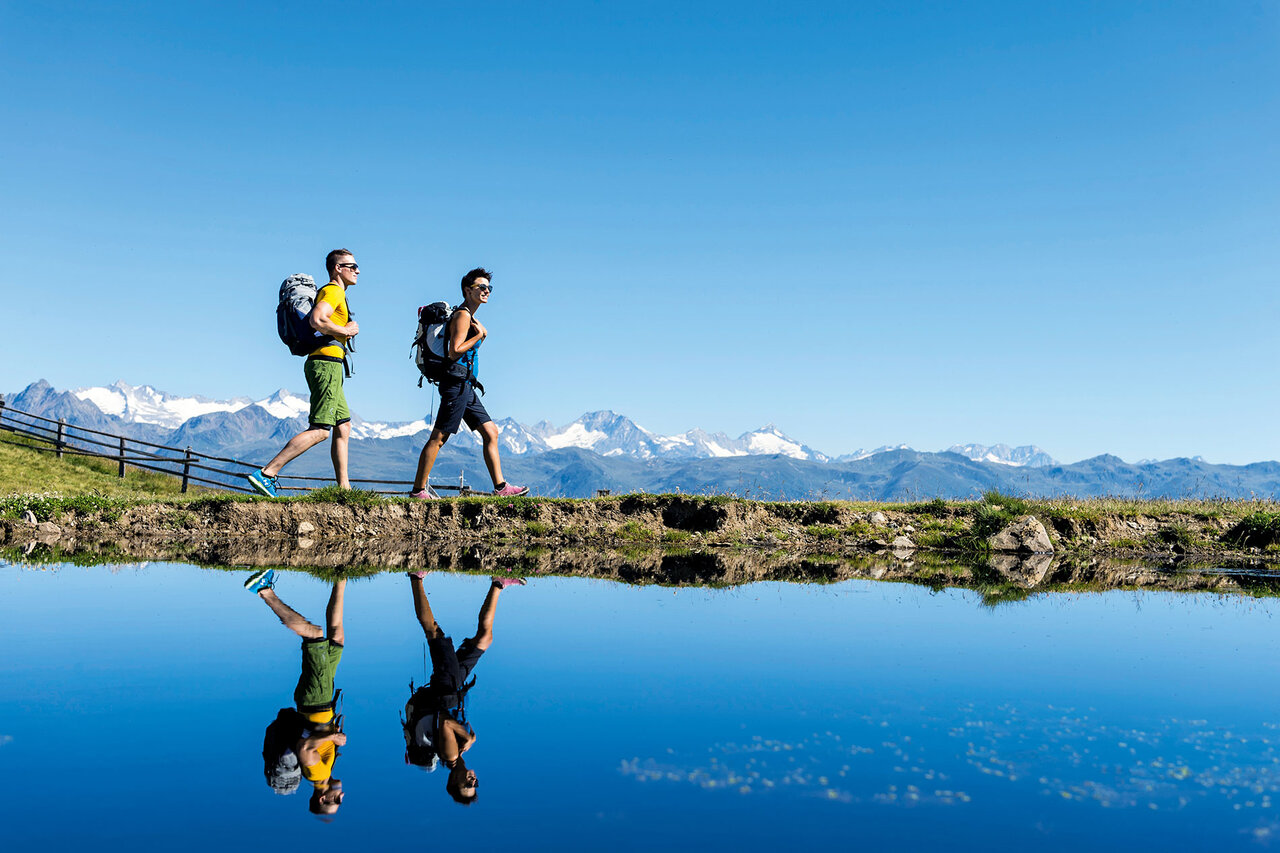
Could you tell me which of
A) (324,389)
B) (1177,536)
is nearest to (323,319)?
(324,389)

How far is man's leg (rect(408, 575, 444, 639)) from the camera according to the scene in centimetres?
704

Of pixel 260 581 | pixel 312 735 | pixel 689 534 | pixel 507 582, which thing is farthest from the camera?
pixel 689 534

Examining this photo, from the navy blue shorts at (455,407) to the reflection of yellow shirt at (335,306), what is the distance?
1.94 m

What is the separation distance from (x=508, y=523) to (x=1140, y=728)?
43.3ft

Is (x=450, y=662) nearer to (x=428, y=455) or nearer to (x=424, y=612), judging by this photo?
(x=424, y=612)

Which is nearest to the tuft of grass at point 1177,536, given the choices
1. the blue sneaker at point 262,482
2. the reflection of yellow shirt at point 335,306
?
the reflection of yellow shirt at point 335,306

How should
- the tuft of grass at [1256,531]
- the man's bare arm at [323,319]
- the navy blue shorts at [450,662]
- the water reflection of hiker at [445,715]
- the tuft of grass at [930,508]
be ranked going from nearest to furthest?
1. the water reflection of hiker at [445,715]
2. the navy blue shorts at [450,662]
3. the man's bare arm at [323,319]
4. the tuft of grass at [1256,531]
5. the tuft of grass at [930,508]

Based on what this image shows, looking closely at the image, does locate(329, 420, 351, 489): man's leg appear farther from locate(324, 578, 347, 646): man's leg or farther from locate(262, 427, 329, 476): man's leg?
locate(324, 578, 347, 646): man's leg

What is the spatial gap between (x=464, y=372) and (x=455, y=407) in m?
0.65

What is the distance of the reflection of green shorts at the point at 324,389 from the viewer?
15.0 metres

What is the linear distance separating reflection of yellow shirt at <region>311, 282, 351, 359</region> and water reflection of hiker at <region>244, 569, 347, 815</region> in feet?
30.6

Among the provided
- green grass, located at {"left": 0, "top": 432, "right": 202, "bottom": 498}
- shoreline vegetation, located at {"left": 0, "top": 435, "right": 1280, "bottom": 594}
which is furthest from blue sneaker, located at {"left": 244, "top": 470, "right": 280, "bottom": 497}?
green grass, located at {"left": 0, "top": 432, "right": 202, "bottom": 498}

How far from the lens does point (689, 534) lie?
17609 millimetres

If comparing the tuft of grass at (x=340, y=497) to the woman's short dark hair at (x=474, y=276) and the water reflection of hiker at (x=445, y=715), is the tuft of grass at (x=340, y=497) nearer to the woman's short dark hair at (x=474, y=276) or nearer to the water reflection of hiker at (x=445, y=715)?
the woman's short dark hair at (x=474, y=276)
